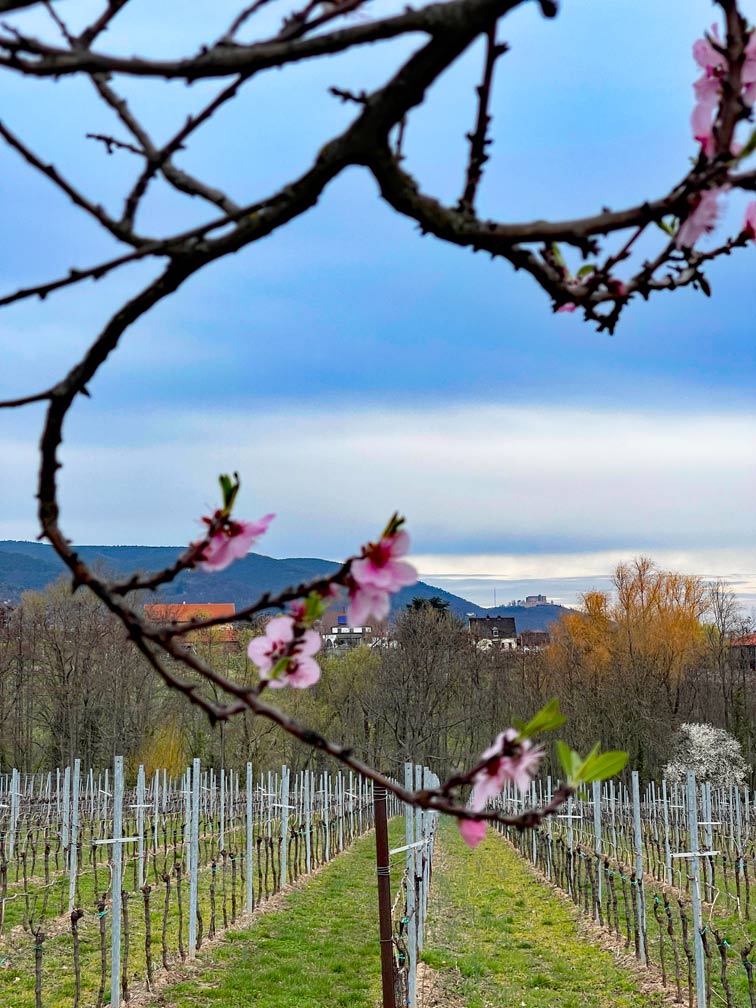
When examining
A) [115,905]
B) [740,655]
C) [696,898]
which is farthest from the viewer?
[740,655]

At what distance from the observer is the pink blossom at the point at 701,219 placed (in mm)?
838

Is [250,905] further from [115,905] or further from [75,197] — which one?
[75,197]

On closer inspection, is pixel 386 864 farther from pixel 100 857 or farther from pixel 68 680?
pixel 68 680

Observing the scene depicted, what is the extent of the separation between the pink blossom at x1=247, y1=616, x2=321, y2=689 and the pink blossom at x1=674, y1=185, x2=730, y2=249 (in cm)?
50

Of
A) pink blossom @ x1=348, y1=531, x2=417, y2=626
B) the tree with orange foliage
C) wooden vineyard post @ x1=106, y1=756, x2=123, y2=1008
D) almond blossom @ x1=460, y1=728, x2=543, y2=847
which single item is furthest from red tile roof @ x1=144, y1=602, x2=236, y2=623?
the tree with orange foliage

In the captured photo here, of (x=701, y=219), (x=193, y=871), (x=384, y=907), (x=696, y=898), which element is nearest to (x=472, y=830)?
(x=701, y=219)

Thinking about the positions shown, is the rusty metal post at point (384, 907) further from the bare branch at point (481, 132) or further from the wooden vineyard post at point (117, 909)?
the bare branch at point (481, 132)

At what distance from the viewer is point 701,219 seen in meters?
0.86

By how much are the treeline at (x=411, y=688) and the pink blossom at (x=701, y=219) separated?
27716mm

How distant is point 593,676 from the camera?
34094 millimetres

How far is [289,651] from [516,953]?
10.3 m

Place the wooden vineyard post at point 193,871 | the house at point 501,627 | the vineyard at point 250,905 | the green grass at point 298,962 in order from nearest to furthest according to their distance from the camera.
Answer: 1. the vineyard at point 250,905
2. the green grass at point 298,962
3. the wooden vineyard post at point 193,871
4. the house at point 501,627

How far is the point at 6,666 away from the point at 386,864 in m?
27.7

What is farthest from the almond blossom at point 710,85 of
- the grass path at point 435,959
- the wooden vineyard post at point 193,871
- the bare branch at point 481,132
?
the wooden vineyard post at point 193,871
